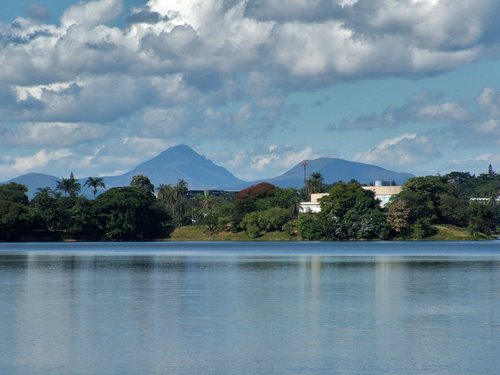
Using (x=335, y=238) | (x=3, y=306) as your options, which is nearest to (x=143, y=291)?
(x=3, y=306)

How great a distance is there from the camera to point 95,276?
66.3 metres

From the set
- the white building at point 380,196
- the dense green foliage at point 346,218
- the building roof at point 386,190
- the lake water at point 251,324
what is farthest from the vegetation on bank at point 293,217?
the lake water at point 251,324

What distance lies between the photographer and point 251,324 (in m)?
36.8

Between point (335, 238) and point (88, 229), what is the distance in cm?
4350

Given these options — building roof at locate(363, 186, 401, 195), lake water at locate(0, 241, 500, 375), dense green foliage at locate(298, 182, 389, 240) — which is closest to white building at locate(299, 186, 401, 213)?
building roof at locate(363, 186, 401, 195)

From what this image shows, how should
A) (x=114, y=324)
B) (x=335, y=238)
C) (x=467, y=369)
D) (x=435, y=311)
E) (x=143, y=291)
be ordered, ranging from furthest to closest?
(x=335, y=238), (x=143, y=291), (x=435, y=311), (x=114, y=324), (x=467, y=369)

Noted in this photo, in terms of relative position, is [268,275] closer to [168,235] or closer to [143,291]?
[143,291]

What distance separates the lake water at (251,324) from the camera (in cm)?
2823

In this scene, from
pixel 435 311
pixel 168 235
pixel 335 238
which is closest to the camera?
pixel 435 311

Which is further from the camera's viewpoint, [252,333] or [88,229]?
[88,229]

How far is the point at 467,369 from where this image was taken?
2720cm

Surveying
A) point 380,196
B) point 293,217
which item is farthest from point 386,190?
point 293,217

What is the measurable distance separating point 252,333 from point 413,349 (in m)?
6.16

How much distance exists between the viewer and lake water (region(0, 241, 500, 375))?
1112 inches
